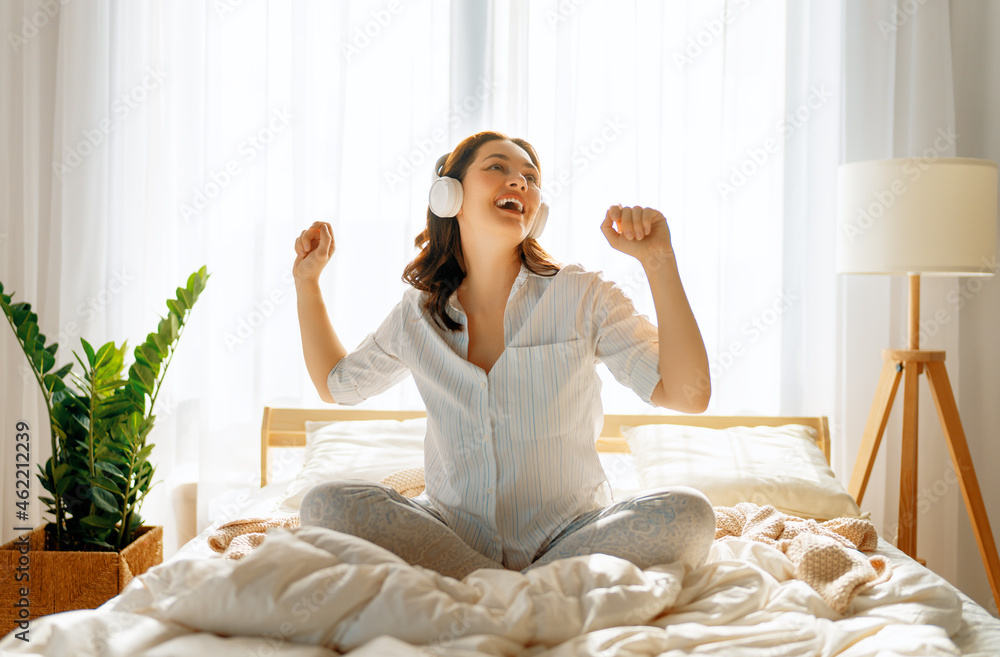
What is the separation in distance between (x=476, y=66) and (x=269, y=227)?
930 mm

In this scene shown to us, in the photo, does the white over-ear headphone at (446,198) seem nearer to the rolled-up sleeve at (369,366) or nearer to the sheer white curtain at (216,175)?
the rolled-up sleeve at (369,366)

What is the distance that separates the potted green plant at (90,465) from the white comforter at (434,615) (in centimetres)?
103

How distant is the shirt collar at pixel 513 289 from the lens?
5.37 feet

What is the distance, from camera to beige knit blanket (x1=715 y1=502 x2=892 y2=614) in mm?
1289

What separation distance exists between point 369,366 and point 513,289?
1.24 ft

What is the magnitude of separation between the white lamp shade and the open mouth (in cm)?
118

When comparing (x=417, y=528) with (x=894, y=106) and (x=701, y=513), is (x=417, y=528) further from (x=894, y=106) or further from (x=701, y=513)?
(x=894, y=106)

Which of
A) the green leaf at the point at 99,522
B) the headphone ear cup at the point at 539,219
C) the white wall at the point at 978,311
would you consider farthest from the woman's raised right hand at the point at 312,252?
the white wall at the point at 978,311

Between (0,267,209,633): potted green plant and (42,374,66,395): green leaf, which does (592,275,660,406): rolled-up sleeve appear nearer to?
(0,267,209,633): potted green plant

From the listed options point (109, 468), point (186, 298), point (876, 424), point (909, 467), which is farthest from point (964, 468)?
point (109, 468)

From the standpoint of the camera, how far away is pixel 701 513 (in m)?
1.28

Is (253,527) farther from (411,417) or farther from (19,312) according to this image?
(19,312)

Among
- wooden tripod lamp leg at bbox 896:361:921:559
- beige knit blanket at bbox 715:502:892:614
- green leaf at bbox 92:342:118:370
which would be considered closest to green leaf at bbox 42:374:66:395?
green leaf at bbox 92:342:118:370

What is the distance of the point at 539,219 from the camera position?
1682mm
